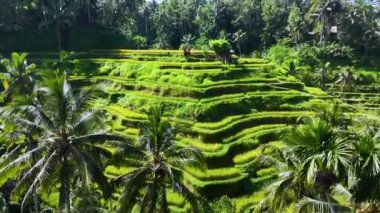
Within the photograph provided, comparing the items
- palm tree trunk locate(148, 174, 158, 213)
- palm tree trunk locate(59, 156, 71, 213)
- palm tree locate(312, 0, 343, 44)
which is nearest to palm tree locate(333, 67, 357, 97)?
palm tree locate(312, 0, 343, 44)

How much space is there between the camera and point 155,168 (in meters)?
18.6

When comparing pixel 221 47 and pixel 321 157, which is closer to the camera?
pixel 321 157

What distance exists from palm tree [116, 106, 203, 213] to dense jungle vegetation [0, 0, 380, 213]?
0.19 ft

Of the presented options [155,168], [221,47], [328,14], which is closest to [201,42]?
[328,14]

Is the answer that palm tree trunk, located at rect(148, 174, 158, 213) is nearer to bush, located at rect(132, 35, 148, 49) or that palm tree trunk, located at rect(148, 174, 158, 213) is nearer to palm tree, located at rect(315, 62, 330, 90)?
palm tree, located at rect(315, 62, 330, 90)

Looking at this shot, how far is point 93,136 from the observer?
17.9 m

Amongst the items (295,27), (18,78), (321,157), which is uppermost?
Result: (295,27)

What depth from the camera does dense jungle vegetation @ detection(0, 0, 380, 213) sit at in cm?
1631

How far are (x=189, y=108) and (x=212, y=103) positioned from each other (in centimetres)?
211

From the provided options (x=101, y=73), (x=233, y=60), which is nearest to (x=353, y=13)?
(x=233, y=60)

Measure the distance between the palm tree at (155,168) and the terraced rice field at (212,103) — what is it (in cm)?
845

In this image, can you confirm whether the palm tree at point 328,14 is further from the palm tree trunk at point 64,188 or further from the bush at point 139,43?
the palm tree trunk at point 64,188

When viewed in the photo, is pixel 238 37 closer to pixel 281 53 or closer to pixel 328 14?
pixel 281 53

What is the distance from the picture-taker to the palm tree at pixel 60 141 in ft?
55.8
